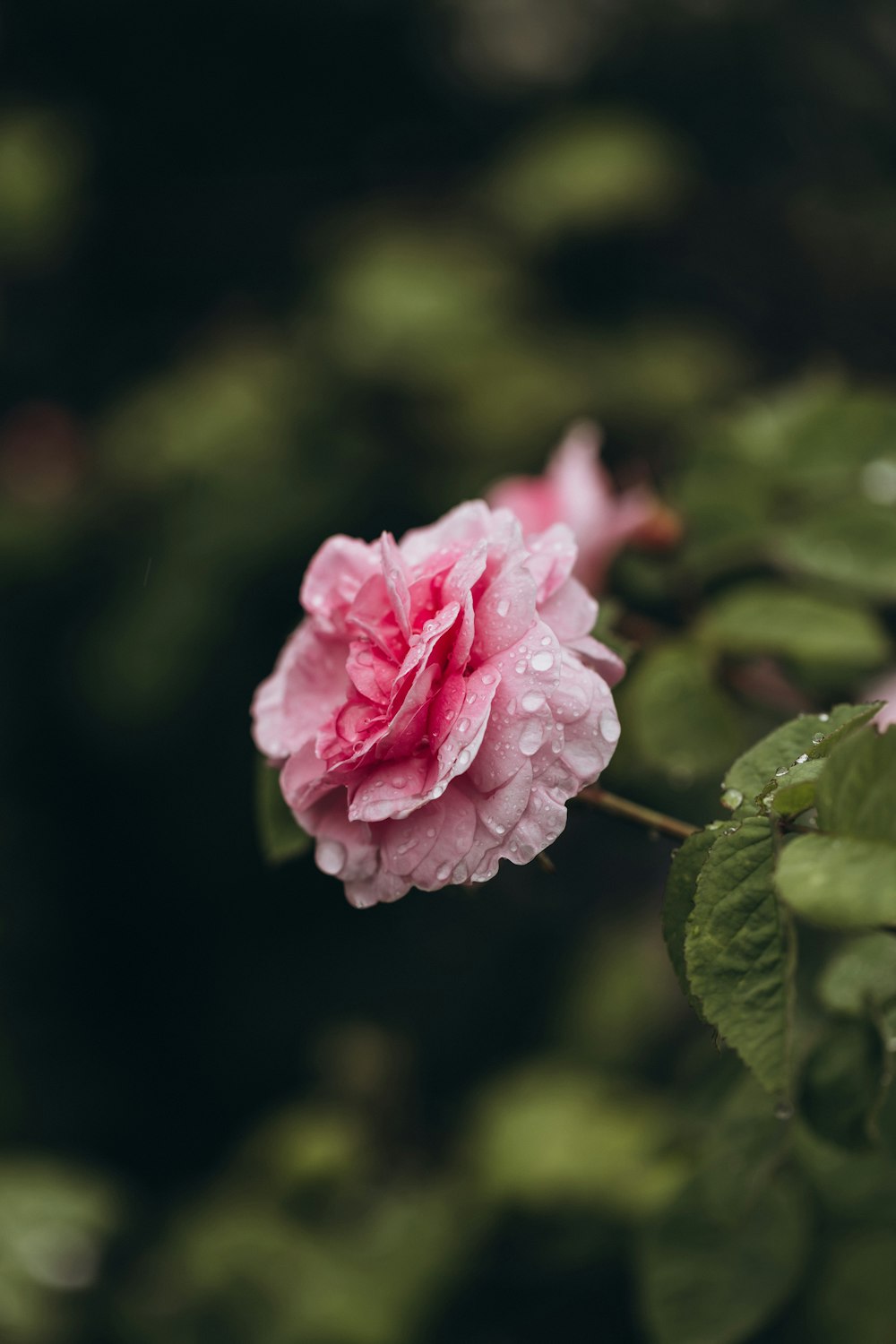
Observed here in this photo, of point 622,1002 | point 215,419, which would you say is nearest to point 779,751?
point 622,1002

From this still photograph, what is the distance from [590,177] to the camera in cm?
252

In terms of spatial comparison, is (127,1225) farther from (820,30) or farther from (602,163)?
(820,30)

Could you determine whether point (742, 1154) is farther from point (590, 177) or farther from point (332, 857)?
point (590, 177)

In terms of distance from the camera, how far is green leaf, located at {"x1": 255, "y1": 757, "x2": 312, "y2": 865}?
0.71 meters

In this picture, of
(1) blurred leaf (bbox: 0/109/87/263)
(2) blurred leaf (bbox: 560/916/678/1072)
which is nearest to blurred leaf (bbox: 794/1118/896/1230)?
(2) blurred leaf (bbox: 560/916/678/1072)

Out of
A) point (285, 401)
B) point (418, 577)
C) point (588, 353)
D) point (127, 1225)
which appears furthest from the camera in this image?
point (588, 353)

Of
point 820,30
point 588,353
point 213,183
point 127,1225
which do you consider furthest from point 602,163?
point 127,1225

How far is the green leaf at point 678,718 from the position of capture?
0.87 metres

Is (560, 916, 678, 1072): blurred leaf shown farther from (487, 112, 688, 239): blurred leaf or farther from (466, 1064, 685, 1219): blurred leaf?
(487, 112, 688, 239): blurred leaf

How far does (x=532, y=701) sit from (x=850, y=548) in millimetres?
517

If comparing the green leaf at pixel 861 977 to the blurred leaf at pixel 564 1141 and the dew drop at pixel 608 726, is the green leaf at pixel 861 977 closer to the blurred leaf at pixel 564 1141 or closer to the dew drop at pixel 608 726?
the dew drop at pixel 608 726

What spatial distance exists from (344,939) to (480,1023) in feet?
1.11

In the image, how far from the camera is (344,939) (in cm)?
262

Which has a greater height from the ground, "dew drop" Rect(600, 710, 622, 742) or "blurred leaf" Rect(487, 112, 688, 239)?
"blurred leaf" Rect(487, 112, 688, 239)
